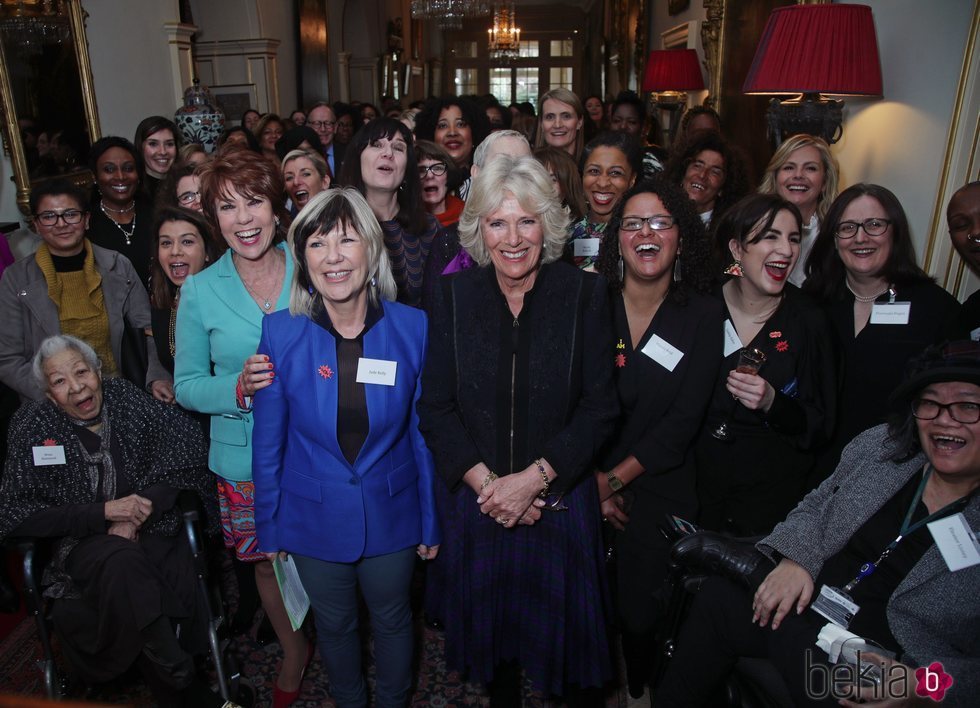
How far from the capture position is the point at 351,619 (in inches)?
84.7

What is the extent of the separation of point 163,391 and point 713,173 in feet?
9.23

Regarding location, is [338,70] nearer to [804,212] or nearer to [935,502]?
[804,212]

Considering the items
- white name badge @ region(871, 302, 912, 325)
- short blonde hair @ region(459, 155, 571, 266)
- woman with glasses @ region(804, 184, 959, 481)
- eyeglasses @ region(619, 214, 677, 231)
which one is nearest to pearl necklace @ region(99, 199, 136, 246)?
short blonde hair @ region(459, 155, 571, 266)

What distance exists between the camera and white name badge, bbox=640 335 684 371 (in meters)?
2.23

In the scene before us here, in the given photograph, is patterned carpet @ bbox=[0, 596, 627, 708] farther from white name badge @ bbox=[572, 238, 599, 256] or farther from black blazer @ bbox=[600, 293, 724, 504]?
white name badge @ bbox=[572, 238, 599, 256]

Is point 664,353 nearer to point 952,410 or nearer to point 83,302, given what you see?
point 952,410

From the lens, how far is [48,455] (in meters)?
2.36

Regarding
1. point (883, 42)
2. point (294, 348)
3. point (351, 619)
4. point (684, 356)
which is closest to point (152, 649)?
point (351, 619)

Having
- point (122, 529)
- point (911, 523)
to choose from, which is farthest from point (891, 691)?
point (122, 529)

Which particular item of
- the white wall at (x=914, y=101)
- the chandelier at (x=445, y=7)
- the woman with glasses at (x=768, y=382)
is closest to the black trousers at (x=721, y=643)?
the woman with glasses at (x=768, y=382)

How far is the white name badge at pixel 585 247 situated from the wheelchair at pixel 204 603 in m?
1.73

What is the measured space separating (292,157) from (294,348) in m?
1.68

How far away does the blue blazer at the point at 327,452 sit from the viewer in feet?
6.52

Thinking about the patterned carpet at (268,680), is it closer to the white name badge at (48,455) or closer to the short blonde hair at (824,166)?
the white name badge at (48,455)
